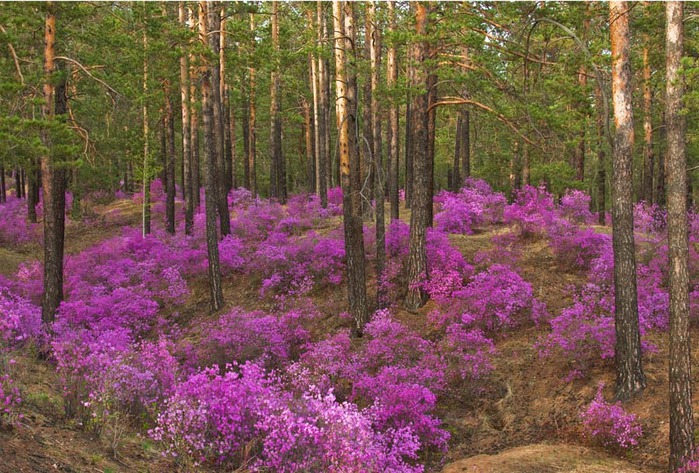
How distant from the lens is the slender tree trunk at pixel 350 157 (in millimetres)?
12117

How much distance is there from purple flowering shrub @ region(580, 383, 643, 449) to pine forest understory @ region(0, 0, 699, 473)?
0.04 metres

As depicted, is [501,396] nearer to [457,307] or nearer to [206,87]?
[457,307]

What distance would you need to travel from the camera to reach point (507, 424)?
31.1 feet

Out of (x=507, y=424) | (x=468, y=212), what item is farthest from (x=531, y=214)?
(x=507, y=424)

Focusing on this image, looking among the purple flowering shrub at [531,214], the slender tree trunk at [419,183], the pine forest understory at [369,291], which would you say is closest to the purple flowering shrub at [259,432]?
the pine forest understory at [369,291]

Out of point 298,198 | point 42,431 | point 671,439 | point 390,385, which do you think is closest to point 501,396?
point 390,385

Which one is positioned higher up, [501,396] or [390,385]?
[390,385]

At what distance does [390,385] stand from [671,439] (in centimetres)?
431

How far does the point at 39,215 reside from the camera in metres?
30.0

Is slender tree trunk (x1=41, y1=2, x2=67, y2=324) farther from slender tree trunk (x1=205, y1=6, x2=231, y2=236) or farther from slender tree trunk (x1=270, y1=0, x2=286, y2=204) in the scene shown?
slender tree trunk (x1=270, y1=0, x2=286, y2=204)

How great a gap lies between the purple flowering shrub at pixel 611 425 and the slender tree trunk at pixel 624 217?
31.0 inches

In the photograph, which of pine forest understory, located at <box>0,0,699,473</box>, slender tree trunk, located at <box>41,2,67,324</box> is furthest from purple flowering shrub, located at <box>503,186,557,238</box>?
slender tree trunk, located at <box>41,2,67,324</box>

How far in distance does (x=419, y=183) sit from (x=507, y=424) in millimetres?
6531

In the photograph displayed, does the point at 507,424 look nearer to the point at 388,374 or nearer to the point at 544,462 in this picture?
the point at 544,462
